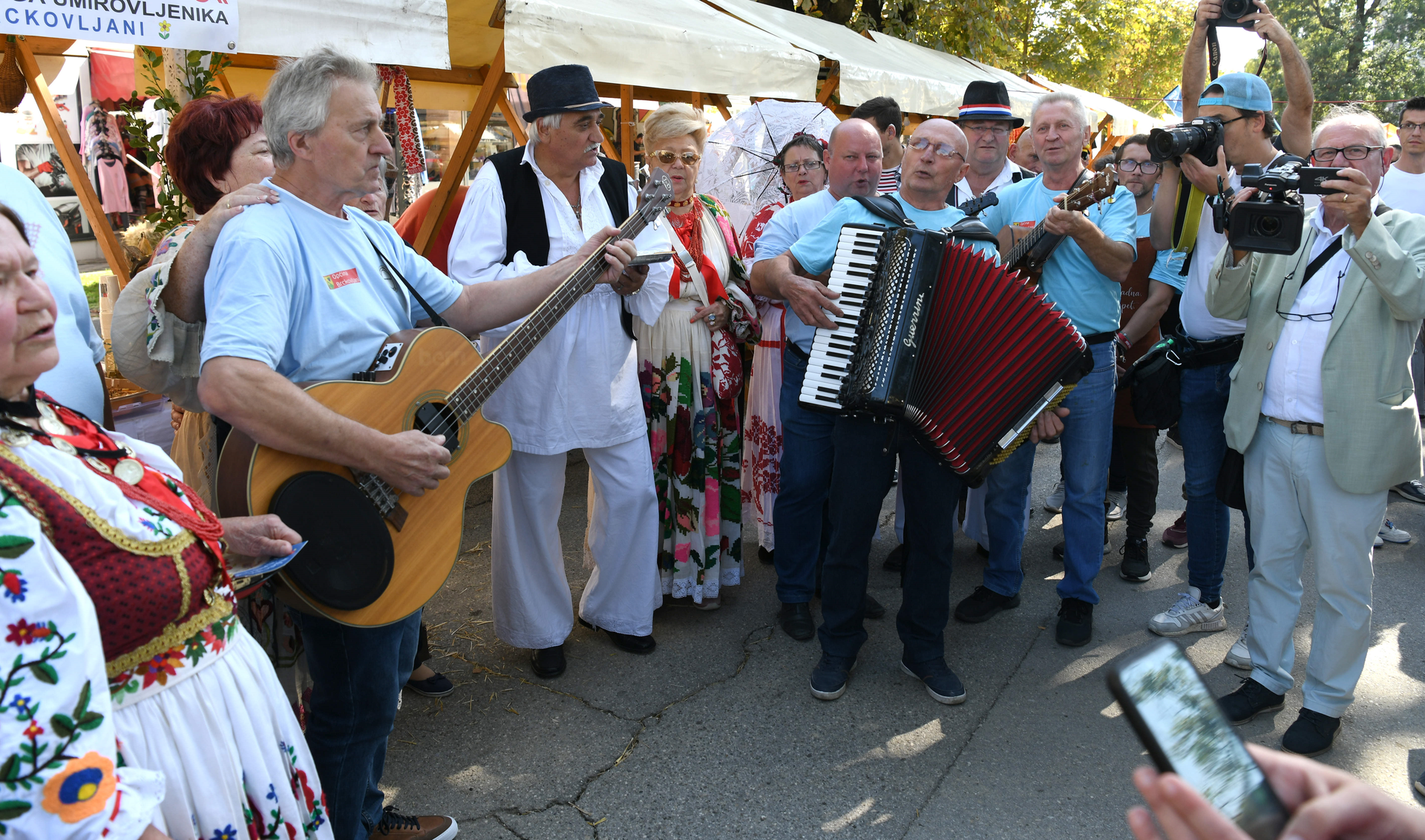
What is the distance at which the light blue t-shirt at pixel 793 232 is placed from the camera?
3.61 m

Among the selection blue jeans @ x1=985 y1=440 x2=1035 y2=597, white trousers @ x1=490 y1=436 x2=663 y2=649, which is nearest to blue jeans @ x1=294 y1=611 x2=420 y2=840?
white trousers @ x1=490 y1=436 x2=663 y2=649

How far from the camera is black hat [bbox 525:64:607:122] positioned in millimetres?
3057

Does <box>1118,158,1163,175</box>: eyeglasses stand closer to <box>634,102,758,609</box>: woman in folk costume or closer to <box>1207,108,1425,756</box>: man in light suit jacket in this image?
<box>1207,108,1425,756</box>: man in light suit jacket

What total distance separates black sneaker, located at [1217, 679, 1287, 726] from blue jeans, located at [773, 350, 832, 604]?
5.15ft

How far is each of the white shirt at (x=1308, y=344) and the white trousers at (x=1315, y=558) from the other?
9cm

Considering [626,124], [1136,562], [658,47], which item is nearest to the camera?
[1136,562]

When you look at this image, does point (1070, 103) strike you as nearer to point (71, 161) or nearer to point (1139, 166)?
point (1139, 166)

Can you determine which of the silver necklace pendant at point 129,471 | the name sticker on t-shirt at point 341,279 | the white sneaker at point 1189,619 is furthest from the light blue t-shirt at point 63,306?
the white sneaker at point 1189,619

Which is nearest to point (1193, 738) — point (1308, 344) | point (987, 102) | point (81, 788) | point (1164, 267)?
point (81, 788)

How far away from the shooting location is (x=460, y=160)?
468 centimetres

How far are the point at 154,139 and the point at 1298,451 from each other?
4181 millimetres

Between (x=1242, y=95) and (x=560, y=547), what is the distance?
2.99 metres

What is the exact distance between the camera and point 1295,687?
338 cm

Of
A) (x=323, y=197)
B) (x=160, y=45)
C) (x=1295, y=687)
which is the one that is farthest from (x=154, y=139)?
(x=1295, y=687)
